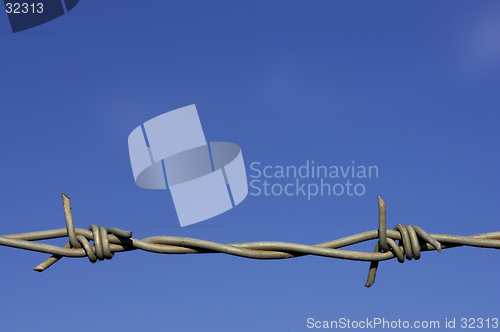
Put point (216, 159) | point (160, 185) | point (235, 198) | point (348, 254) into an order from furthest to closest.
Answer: point (216, 159) < point (160, 185) < point (235, 198) < point (348, 254)

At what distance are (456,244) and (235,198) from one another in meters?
5.43

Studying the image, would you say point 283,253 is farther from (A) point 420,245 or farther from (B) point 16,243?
(B) point 16,243

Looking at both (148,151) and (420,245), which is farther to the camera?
(148,151)

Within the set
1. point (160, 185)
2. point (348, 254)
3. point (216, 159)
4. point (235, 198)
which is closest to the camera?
point (348, 254)

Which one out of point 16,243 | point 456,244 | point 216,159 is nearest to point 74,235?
point 16,243

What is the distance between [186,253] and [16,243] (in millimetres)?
802

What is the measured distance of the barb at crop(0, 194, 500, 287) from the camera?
6.89ft

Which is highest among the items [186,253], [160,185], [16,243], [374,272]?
[160,185]

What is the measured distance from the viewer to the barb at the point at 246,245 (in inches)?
82.7

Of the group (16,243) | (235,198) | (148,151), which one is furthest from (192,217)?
(16,243)

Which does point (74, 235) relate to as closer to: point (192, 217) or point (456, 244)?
point (456, 244)

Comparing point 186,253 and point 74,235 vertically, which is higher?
point 74,235

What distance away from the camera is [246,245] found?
7.02ft

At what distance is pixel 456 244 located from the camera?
2121 millimetres
